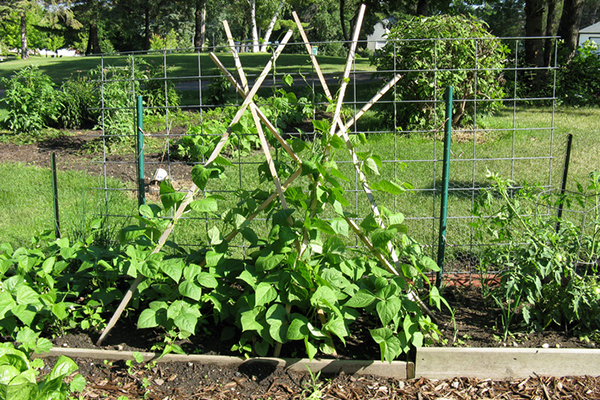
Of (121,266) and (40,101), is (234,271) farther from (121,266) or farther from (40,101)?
(40,101)

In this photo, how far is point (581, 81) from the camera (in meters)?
13.3

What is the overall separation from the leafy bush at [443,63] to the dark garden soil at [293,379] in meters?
5.29

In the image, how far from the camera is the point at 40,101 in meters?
9.27

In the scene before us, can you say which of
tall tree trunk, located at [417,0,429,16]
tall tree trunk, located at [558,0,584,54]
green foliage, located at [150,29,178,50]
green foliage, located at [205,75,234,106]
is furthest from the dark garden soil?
green foliage, located at [150,29,178,50]

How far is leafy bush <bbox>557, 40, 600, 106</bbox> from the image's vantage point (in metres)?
12.9

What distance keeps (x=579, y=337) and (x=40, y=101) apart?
941cm

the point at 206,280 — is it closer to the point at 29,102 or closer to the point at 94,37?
the point at 29,102

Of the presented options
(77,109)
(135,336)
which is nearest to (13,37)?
(77,109)

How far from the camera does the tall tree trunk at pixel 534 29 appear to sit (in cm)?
1315

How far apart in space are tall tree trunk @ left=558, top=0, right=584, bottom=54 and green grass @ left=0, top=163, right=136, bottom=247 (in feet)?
44.1

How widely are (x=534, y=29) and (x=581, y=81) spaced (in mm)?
1908

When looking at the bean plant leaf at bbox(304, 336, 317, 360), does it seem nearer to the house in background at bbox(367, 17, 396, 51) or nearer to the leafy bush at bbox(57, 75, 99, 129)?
the house in background at bbox(367, 17, 396, 51)

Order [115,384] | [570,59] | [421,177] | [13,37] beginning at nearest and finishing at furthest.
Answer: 1. [115,384]
2. [421,177]
3. [570,59]
4. [13,37]

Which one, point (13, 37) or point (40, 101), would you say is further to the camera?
point (13, 37)
